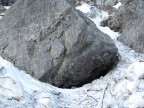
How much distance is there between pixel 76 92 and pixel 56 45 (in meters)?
1.85

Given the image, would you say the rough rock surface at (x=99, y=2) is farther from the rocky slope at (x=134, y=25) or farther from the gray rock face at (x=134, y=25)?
the gray rock face at (x=134, y=25)

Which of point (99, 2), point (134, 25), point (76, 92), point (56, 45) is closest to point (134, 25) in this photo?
point (134, 25)

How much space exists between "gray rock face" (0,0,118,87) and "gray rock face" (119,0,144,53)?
1926mm

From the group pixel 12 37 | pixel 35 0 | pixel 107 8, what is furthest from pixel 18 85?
pixel 107 8

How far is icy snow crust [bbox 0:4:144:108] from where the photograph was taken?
855cm

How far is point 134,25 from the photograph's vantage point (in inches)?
538

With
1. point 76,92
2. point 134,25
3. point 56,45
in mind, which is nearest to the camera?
point 76,92

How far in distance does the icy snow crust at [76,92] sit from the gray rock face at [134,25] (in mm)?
2423

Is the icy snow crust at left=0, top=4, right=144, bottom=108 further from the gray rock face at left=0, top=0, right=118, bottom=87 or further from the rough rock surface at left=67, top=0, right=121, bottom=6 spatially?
the rough rock surface at left=67, top=0, right=121, bottom=6

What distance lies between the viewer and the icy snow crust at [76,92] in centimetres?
855

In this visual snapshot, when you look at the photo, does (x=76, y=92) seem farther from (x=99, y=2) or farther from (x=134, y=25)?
(x=99, y=2)

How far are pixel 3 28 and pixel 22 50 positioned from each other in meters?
1.38

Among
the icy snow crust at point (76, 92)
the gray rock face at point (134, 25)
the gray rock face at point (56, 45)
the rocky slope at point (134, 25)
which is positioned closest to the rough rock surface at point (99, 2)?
the rocky slope at point (134, 25)

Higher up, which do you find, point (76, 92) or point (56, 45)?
point (56, 45)
